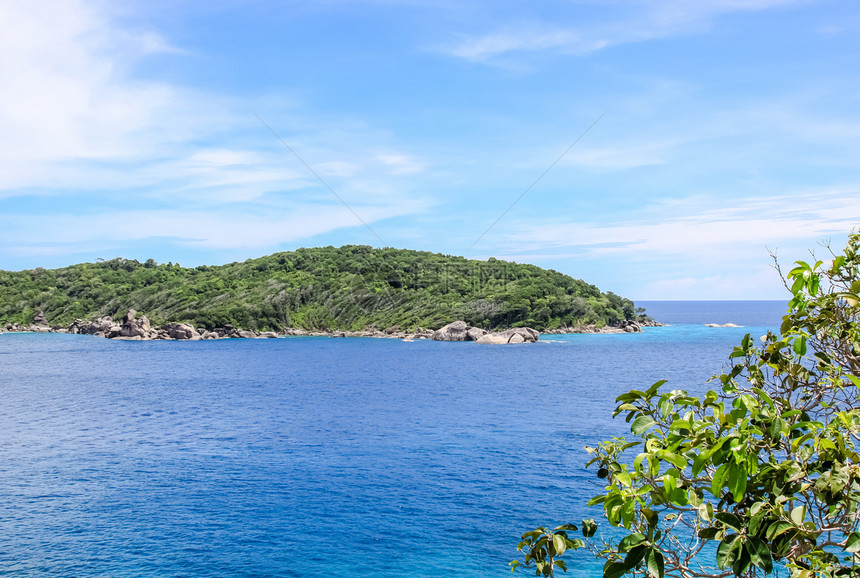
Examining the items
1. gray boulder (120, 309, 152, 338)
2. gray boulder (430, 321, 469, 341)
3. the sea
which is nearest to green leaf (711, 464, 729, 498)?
the sea

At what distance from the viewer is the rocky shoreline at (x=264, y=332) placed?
5655 inches

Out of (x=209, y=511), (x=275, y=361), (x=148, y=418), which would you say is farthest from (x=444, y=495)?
(x=275, y=361)

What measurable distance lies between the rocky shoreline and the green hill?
2.74 metres

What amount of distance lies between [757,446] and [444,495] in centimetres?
2586

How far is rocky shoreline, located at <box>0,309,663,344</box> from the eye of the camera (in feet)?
471

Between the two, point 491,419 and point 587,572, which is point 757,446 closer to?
point 587,572

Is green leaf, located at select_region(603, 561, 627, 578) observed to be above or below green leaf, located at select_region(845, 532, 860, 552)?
below

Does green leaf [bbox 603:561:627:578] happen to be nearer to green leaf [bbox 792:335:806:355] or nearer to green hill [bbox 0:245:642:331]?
green leaf [bbox 792:335:806:355]

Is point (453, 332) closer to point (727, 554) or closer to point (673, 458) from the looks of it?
point (727, 554)

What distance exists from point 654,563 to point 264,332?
→ 168312 mm

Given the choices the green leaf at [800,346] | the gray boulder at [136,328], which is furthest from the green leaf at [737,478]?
the gray boulder at [136,328]

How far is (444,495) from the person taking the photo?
29.4 metres

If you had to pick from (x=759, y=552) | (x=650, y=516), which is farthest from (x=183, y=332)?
(x=759, y=552)

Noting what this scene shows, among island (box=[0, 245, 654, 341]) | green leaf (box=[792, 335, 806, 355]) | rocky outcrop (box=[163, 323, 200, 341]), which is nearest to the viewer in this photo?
green leaf (box=[792, 335, 806, 355])
